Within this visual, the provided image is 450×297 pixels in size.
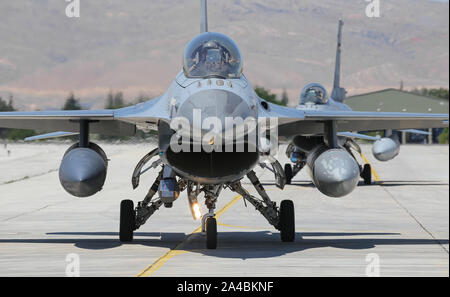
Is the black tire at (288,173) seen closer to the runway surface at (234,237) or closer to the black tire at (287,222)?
the runway surface at (234,237)

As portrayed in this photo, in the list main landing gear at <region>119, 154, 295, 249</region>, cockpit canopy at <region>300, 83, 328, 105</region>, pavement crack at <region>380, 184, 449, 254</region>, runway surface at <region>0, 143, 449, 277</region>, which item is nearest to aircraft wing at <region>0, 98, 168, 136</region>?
main landing gear at <region>119, 154, 295, 249</region>

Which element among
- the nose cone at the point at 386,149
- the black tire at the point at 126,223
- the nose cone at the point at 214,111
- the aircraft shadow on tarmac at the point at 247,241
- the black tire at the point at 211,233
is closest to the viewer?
the nose cone at the point at 214,111

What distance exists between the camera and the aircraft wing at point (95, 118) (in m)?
12.5

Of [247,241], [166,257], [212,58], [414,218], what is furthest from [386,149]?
[166,257]

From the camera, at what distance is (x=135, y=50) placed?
45.6 meters

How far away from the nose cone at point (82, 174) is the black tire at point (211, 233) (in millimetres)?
1767

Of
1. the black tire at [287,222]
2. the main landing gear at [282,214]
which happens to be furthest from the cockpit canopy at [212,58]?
the black tire at [287,222]

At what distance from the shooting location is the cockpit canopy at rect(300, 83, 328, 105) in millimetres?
28000

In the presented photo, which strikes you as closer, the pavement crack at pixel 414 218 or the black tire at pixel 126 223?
the pavement crack at pixel 414 218

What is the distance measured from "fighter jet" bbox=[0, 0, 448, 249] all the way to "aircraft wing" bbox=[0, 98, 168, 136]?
2 cm

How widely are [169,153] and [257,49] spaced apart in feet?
209

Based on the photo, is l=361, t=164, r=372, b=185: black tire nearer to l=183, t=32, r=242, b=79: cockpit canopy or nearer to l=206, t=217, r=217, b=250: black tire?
l=206, t=217, r=217, b=250: black tire
